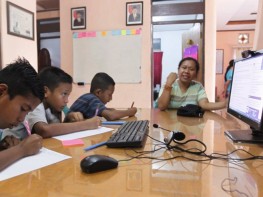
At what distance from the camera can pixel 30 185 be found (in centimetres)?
56

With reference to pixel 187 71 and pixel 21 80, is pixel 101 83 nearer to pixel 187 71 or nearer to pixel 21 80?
pixel 187 71

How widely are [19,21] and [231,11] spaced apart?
4029mm

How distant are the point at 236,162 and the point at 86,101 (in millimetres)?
1081

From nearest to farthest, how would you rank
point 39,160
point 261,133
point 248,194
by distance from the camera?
point 248,194 → point 39,160 → point 261,133

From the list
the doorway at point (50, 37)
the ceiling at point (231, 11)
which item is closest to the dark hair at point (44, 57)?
the doorway at point (50, 37)

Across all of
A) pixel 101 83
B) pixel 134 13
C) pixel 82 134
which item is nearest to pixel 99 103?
pixel 101 83

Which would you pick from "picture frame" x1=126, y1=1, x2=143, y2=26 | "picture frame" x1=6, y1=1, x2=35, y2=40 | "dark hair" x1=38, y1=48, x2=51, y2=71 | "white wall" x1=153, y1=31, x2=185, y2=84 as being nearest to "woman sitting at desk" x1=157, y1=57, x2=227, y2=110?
"picture frame" x1=126, y1=1, x2=143, y2=26

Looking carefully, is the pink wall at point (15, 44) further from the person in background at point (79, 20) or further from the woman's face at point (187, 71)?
the woman's face at point (187, 71)

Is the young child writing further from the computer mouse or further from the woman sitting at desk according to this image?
the woman sitting at desk

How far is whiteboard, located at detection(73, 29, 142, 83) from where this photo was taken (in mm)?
3676

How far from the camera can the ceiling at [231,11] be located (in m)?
4.41

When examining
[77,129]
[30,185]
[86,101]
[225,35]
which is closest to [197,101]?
[86,101]

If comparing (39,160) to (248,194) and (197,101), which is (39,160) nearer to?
(248,194)

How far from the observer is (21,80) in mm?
856
